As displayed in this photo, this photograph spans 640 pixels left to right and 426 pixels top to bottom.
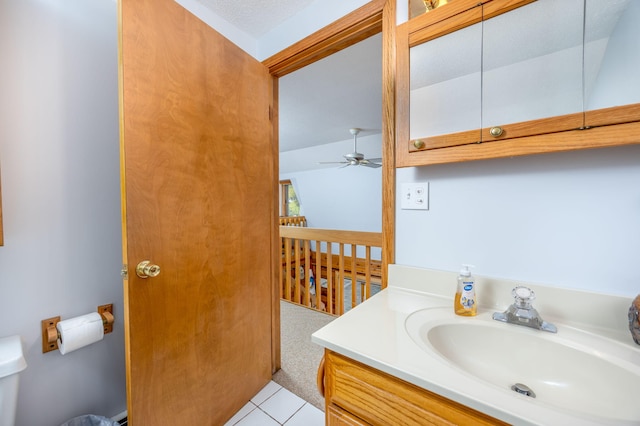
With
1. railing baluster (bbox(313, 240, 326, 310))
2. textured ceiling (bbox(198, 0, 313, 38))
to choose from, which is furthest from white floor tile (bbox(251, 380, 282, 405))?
textured ceiling (bbox(198, 0, 313, 38))

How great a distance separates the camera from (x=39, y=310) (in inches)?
39.6

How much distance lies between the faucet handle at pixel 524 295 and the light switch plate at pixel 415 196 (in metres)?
0.40

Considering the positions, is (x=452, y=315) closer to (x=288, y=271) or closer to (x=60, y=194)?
(x=60, y=194)

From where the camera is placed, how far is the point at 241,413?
136 cm

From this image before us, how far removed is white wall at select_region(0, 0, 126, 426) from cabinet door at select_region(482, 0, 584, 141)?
1563mm

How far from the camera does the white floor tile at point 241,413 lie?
1298mm

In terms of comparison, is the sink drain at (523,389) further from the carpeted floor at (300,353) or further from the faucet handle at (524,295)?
the carpeted floor at (300,353)

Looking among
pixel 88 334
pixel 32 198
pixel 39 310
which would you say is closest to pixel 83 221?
pixel 32 198

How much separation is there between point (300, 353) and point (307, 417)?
1.91 feet

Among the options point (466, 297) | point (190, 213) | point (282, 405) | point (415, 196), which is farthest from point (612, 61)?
point (282, 405)

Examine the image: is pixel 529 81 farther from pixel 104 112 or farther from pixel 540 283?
pixel 104 112

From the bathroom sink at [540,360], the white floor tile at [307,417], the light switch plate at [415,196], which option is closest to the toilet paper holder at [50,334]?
the white floor tile at [307,417]

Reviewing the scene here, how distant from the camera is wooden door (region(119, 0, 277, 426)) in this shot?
92cm

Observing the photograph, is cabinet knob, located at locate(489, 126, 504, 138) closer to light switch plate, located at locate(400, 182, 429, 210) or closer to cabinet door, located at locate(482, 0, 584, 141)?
cabinet door, located at locate(482, 0, 584, 141)
